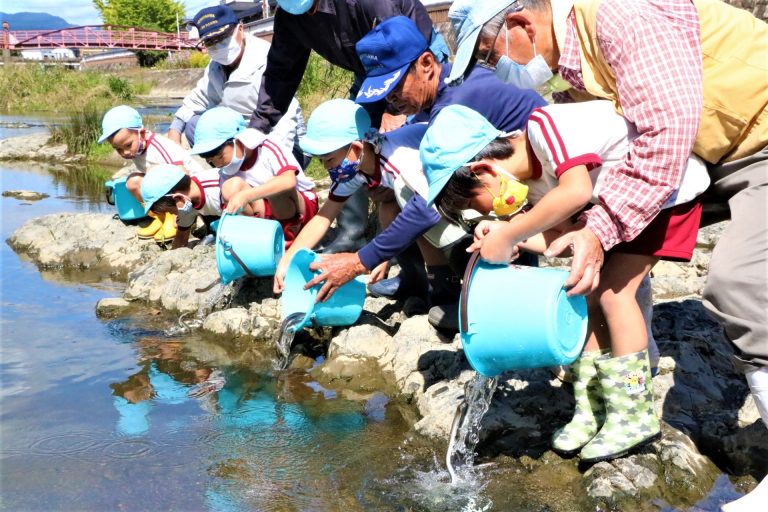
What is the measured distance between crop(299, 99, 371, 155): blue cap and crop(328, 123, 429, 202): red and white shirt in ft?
0.46

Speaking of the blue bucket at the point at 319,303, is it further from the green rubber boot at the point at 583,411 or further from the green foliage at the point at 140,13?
the green foliage at the point at 140,13

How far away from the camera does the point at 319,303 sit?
12.6 ft

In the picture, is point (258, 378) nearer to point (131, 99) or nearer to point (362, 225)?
point (362, 225)

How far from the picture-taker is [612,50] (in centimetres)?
228

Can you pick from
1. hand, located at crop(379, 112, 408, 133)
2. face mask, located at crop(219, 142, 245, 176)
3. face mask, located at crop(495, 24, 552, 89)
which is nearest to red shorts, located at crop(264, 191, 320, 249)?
face mask, located at crop(219, 142, 245, 176)

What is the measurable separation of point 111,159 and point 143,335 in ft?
25.5

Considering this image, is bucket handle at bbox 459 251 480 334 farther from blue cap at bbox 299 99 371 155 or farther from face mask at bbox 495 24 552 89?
blue cap at bbox 299 99 371 155

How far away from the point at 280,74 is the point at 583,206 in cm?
262

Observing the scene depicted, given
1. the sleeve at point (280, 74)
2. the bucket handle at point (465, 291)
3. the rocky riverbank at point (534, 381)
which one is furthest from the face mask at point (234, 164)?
the bucket handle at point (465, 291)

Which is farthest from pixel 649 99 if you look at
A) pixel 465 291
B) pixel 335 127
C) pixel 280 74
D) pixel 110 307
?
pixel 110 307

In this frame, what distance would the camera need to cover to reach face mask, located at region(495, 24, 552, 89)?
2576 mm

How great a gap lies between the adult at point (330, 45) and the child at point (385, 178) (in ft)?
0.69

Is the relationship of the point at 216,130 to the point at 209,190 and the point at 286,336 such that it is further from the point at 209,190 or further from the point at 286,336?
the point at 286,336

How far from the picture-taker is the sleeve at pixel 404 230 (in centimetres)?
328
